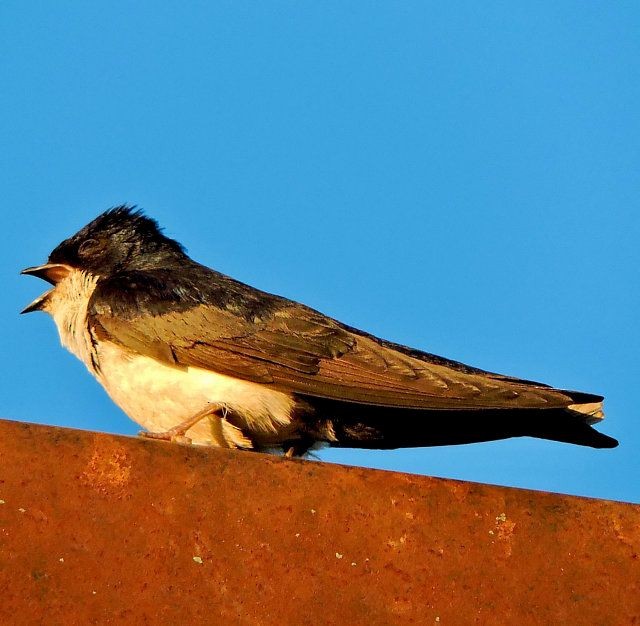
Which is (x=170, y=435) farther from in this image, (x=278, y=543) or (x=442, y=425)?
(x=278, y=543)

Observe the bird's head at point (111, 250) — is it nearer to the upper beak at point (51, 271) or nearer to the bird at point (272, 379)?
the upper beak at point (51, 271)

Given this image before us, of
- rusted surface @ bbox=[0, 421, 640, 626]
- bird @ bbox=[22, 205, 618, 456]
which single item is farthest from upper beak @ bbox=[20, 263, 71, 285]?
rusted surface @ bbox=[0, 421, 640, 626]

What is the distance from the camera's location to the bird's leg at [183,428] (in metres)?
5.03

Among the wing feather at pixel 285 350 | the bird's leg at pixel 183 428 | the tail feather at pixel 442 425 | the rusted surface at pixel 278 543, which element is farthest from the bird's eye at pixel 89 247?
the rusted surface at pixel 278 543

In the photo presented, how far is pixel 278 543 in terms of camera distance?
3.26 meters

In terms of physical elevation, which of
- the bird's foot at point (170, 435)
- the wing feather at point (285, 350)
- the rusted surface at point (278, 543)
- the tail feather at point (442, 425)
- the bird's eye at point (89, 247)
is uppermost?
the bird's eye at point (89, 247)

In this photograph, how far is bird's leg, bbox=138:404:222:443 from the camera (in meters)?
5.03

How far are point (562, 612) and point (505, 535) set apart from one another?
275mm

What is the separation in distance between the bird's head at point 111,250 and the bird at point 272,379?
1.88 feet

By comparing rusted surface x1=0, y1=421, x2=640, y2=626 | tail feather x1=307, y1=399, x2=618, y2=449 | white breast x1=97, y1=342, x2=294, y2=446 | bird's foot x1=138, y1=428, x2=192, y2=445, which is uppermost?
tail feather x1=307, y1=399, x2=618, y2=449

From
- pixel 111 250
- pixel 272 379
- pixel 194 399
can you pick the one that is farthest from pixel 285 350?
pixel 111 250

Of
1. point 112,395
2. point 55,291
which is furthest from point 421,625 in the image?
point 55,291

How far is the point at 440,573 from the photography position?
10.8 ft

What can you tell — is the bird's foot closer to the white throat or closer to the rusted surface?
the white throat
